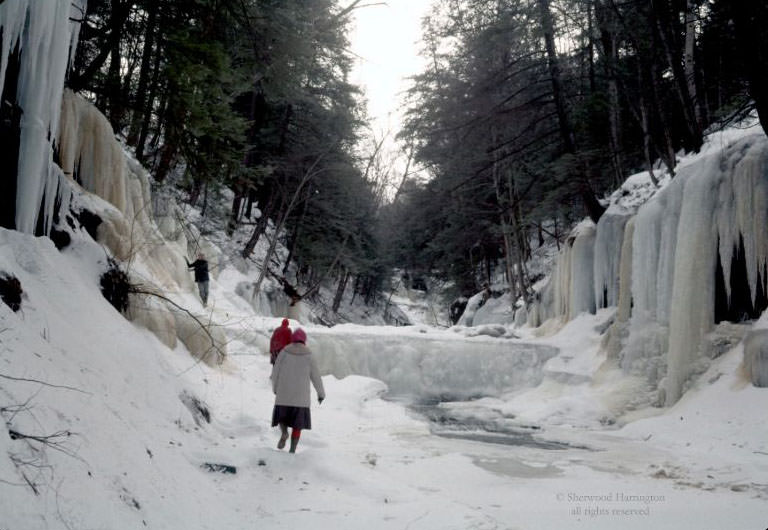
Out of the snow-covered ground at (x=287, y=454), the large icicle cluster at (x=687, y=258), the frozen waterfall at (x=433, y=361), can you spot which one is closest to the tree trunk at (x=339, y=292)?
the frozen waterfall at (x=433, y=361)

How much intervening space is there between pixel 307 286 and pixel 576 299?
16837 millimetres

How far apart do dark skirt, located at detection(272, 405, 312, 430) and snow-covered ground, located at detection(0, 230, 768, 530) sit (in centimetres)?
36

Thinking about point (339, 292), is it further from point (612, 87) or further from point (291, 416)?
point (291, 416)

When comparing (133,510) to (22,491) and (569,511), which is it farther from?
(569,511)

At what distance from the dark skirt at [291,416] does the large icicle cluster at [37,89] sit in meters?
3.01

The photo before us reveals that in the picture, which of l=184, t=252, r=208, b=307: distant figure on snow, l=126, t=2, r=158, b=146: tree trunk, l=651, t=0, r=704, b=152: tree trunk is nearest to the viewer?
l=126, t=2, r=158, b=146: tree trunk

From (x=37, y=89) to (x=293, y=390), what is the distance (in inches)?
149

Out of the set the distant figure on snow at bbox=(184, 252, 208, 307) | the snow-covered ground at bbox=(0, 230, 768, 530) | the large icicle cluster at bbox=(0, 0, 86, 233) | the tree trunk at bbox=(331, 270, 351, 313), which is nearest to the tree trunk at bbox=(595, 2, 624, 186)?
the snow-covered ground at bbox=(0, 230, 768, 530)

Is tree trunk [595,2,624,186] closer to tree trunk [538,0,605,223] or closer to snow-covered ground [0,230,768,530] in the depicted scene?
tree trunk [538,0,605,223]

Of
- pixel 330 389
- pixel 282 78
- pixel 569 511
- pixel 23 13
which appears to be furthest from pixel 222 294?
pixel 569 511

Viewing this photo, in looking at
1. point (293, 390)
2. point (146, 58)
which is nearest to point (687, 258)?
point (293, 390)

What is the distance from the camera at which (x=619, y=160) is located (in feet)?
61.0

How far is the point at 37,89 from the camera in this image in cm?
473

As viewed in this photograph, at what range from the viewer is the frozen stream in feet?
47.0
